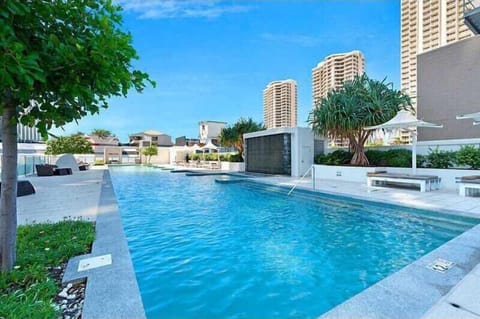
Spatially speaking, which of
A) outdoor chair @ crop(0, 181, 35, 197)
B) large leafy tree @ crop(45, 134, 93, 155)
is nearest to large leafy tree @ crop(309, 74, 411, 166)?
outdoor chair @ crop(0, 181, 35, 197)

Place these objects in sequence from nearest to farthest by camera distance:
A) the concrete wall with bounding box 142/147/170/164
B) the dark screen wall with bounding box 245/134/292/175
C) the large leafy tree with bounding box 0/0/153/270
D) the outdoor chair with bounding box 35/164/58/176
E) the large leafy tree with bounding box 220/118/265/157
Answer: the large leafy tree with bounding box 0/0/153/270 → the outdoor chair with bounding box 35/164/58/176 → the dark screen wall with bounding box 245/134/292/175 → the large leafy tree with bounding box 220/118/265/157 → the concrete wall with bounding box 142/147/170/164

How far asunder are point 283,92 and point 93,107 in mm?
44794

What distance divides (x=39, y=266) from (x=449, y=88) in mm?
17254

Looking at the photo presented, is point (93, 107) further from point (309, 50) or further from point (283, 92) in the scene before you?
point (283, 92)

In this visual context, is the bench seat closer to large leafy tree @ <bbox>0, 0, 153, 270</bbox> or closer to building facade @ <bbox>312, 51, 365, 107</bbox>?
large leafy tree @ <bbox>0, 0, 153, 270</bbox>

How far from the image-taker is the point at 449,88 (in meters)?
13.2

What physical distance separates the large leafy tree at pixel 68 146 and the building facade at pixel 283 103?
27590 mm

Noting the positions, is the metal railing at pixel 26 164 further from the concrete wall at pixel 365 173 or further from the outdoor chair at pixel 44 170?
the concrete wall at pixel 365 173

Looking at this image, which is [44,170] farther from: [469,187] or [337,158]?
[469,187]

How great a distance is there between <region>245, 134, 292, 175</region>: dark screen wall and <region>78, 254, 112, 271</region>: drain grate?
1322cm

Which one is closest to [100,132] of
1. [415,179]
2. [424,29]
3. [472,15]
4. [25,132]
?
[25,132]

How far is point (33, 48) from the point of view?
6.59ft

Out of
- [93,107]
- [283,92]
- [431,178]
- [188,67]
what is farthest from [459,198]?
[283,92]

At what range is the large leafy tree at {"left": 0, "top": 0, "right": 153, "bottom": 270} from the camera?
1878 mm
